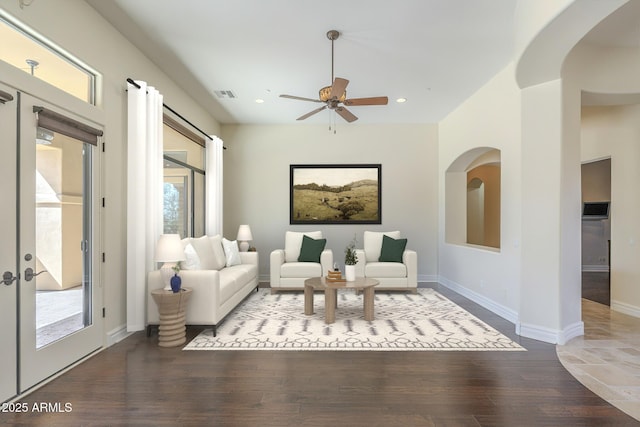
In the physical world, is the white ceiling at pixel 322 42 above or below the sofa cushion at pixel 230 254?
above

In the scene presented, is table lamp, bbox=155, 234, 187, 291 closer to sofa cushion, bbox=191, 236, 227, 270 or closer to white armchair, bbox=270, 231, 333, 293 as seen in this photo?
sofa cushion, bbox=191, 236, 227, 270

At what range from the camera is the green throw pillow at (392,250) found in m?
6.18

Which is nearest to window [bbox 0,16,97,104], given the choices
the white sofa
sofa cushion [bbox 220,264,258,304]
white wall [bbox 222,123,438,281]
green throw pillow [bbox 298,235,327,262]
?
the white sofa

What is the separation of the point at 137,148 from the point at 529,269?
463 centimetres

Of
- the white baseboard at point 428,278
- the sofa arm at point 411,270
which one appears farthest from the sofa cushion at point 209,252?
the white baseboard at point 428,278

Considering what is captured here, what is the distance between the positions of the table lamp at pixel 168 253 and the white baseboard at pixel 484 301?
4.11 meters

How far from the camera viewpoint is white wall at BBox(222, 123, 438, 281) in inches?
286

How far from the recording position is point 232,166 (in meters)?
7.37

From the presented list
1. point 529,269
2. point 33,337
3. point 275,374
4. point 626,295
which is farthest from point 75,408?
point 626,295

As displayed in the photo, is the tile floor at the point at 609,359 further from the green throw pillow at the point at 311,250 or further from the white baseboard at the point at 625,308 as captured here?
the green throw pillow at the point at 311,250

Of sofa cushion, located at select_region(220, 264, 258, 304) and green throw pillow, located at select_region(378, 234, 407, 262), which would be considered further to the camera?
green throw pillow, located at select_region(378, 234, 407, 262)

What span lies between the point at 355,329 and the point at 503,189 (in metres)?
2.89

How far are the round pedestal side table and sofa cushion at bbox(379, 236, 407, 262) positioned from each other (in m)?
3.73

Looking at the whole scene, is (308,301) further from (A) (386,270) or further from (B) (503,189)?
(B) (503,189)
